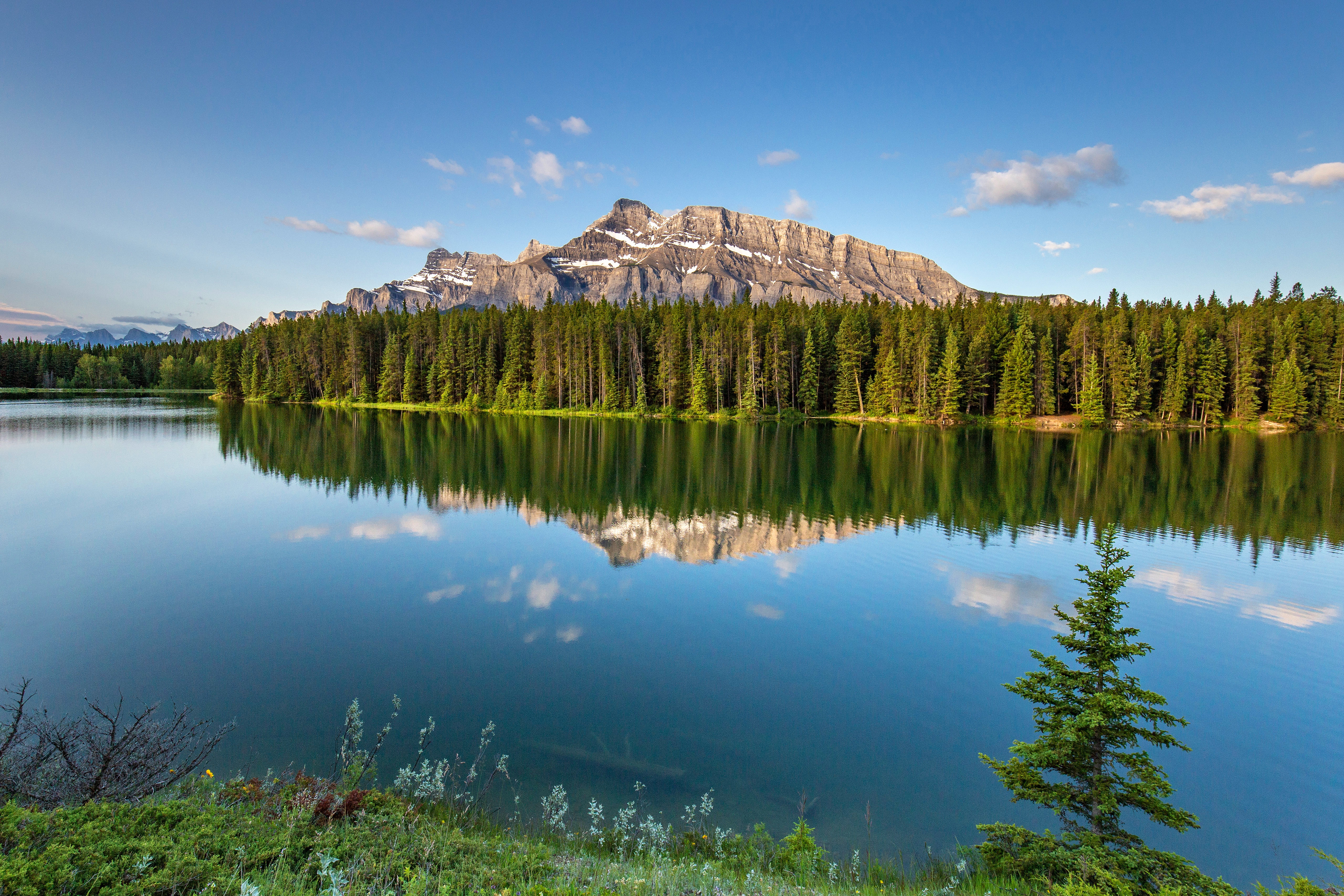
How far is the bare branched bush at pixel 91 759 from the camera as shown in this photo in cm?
654

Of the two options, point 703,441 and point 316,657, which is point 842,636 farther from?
point 703,441

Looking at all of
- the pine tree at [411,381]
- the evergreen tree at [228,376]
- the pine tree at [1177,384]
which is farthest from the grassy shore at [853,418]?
the evergreen tree at [228,376]

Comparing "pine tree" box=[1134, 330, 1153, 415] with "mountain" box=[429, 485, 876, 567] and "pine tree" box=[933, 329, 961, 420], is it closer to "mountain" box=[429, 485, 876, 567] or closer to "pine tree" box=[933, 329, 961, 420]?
"pine tree" box=[933, 329, 961, 420]

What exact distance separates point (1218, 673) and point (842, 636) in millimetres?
7769

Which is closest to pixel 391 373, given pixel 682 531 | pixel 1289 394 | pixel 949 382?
pixel 949 382

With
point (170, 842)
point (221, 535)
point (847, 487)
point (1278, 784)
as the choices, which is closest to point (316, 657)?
point (170, 842)

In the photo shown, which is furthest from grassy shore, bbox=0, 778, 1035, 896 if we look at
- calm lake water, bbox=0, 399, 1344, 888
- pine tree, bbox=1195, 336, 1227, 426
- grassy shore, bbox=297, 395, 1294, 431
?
pine tree, bbox=1195, 336, 1227, 426

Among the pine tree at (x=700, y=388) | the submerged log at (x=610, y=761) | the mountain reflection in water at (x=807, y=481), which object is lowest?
the submerged log at (x=610, y=761)

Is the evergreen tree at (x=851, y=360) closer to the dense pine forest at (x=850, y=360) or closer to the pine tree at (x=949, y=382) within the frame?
the dense pine forest at (x=850, y=360)

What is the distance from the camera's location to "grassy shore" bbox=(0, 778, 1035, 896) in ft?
16.5

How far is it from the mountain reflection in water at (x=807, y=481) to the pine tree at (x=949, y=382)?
54.6 feet

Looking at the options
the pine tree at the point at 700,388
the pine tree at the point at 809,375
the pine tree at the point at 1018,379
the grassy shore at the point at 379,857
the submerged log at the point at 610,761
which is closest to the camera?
the grassy shore at the point at 379,857

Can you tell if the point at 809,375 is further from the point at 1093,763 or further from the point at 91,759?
the point at 91,759

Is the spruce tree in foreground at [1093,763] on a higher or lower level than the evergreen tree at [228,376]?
lower
